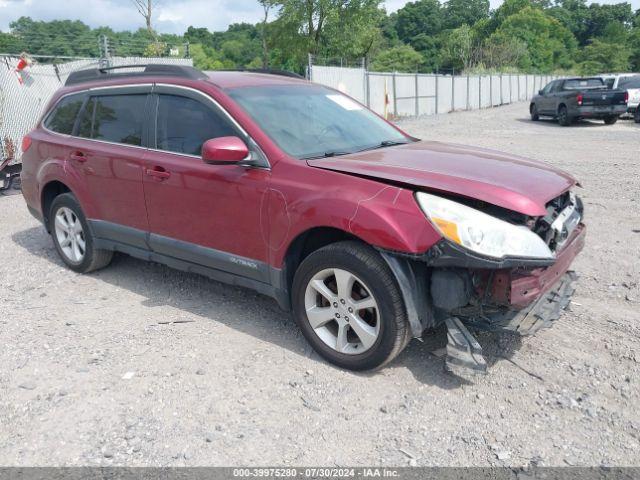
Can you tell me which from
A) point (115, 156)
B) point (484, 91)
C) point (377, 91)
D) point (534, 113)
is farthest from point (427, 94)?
point (115, 156)

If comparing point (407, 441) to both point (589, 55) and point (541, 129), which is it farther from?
point (589, 55)

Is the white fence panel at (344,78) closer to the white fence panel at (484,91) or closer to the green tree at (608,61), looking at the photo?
the white fence panel at (484,91)

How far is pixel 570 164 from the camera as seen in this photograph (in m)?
11.2

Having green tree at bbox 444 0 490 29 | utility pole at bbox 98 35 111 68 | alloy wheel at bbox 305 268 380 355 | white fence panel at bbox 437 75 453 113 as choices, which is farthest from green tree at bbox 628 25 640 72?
alloy wheel at bbox 305 268 380 355

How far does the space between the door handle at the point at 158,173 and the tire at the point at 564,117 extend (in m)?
18.3

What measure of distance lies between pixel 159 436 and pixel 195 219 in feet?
5.49

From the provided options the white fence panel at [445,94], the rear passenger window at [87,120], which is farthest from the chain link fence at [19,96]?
the white fence panel at [445,94]

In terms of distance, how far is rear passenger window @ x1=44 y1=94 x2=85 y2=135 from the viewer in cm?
545

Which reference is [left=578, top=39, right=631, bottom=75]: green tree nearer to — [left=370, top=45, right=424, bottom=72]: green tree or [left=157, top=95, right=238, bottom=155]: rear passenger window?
[left=370, top=45, right=424, bottom=72]: green tree

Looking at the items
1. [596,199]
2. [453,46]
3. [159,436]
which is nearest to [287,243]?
[159,436]

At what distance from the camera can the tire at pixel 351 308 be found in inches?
133

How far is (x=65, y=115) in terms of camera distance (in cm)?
556

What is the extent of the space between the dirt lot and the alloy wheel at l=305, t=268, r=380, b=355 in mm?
201

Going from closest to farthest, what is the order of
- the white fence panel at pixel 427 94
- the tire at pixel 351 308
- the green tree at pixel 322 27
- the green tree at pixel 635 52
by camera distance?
the tire at pixel 351 308
the white fence panel at pixel 427 94
the green tree at pixel 322 27
the green tree at pixel 635 52
